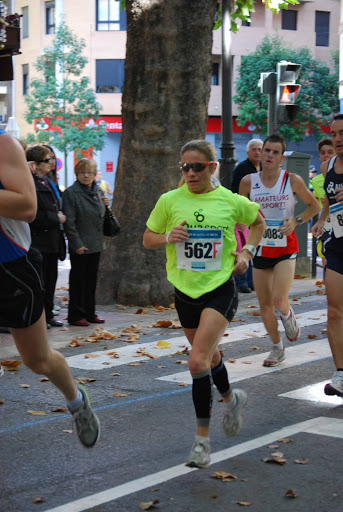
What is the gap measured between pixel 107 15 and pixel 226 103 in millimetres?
A: 37367

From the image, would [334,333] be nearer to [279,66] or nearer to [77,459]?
[77,459]

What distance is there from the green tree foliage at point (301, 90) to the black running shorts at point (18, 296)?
46.6m

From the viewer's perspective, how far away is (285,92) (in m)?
14.3

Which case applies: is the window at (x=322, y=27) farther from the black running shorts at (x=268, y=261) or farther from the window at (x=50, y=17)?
the black running shorts at (x=268, y=261)

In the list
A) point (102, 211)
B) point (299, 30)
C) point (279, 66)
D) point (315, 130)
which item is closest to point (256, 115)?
point (315, 130)

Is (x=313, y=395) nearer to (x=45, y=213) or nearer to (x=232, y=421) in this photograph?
(x=232, y=421)

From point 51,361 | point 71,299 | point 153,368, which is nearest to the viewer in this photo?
point 51,361

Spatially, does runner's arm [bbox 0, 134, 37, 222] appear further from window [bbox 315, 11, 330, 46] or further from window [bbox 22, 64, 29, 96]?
window [bbox 315, 11, 330, 46]

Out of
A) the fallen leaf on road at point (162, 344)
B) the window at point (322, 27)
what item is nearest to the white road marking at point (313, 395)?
the fallen leaf on road at point (162, 344)

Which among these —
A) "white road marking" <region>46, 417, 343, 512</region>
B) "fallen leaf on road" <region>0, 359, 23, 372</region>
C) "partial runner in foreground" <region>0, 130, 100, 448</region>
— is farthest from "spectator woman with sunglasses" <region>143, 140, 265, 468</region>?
"fallen leaf on road" <region>0, 359, 23, 372</region>

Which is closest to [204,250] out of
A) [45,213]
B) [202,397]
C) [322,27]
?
[202,397]

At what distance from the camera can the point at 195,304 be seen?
5.21 m

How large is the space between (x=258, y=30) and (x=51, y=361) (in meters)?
50.1

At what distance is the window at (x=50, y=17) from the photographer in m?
52.4
